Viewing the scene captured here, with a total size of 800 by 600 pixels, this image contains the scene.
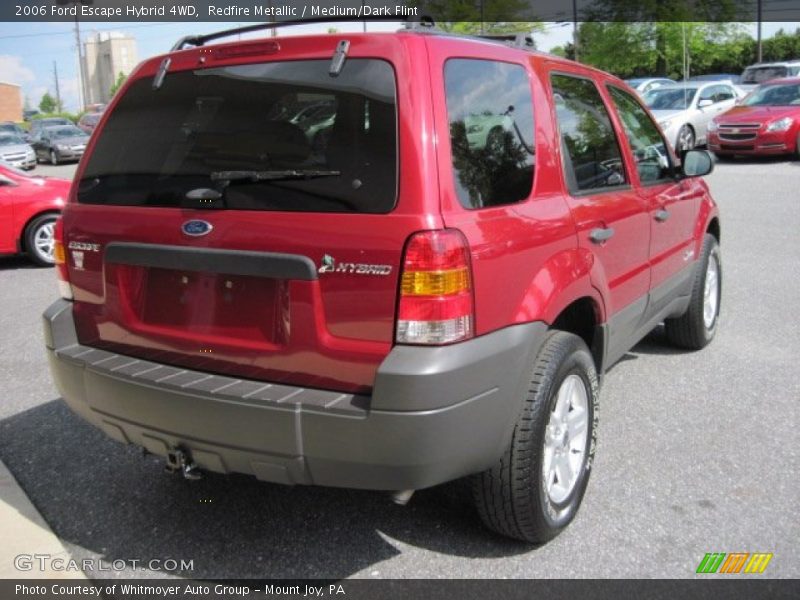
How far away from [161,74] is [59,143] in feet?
93.3

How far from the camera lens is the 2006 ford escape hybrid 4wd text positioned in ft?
8.08

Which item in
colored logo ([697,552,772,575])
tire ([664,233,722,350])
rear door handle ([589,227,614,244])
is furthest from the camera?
tire ([664,233,722,350])

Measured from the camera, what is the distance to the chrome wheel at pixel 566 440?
3.00m

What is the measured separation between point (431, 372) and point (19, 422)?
10.1 feet

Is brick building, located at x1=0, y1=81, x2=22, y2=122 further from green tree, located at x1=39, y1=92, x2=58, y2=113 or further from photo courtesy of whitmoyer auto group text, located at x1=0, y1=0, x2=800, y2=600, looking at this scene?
photo courtesy of whitmoyer auto group text, located at x1=0, y1=0, x2=800, y2=600

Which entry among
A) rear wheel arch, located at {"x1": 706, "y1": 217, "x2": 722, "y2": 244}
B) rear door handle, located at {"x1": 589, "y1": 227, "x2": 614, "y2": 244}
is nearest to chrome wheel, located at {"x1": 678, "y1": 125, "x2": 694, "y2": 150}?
rear wheel arch, located at {"x1": 706, "y1": 217, "x2": 722, "y2": 244}

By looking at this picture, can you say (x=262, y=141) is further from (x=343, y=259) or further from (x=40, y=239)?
(x=40, y=239)

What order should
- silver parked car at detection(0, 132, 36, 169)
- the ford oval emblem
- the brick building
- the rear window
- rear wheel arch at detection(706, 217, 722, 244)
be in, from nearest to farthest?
1. the rear window
2. the ford oval emblem
3. rear wheel arch at detection(706, 217, 722, 244)
4. silver parked car at detection(0, 132, 36, 169)
5. the brick building

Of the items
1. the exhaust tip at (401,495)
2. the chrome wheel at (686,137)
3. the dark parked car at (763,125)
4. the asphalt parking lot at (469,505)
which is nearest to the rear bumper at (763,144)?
the dark parked car at (763,125)

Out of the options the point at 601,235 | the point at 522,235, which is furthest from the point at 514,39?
the point at 522,235

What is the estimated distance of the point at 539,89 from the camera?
10.5 feet

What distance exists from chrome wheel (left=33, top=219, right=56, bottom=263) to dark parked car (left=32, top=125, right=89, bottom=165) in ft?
66.2

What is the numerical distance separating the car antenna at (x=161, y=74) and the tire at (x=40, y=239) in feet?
23.1

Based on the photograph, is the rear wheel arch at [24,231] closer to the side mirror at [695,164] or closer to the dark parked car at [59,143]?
the side mirror at [695,164]
